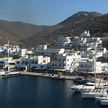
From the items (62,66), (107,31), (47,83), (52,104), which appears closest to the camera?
(52,104)

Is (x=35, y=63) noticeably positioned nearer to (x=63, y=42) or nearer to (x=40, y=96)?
(x=63, y=42)

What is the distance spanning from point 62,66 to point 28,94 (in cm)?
1259

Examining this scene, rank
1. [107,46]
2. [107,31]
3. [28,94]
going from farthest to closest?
[107,31]
[107,46]
[28,94]

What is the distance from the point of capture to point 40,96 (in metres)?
19.6

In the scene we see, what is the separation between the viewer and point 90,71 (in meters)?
29.5

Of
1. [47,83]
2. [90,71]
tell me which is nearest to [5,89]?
[47,83]

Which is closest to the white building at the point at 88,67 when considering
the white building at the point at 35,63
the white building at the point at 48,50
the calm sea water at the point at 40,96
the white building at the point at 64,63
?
Answer: the white building at the point at 64,63

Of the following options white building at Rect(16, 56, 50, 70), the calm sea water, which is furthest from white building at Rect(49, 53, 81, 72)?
the calm sea water

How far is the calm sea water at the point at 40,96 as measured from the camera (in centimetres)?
1724

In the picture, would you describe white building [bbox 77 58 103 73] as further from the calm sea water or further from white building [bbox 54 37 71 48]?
white building [bbox 54 37 71 48]

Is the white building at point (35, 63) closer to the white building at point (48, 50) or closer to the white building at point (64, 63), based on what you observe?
the white building at point (64, 63)

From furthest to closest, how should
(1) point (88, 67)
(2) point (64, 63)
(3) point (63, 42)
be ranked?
1. (3) point (63, 42)
2. (2) point (64, 63)
3. (1) point (88, 67)

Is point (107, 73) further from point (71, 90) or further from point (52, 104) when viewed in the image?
point (52, 104)

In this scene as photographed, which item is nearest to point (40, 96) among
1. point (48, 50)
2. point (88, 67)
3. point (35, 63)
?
point (88, 67)
